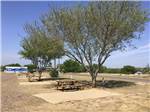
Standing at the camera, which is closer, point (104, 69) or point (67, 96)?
point (67, 96)

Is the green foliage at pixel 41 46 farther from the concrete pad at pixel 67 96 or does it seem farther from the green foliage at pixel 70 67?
the green foliage at pixel 70 67

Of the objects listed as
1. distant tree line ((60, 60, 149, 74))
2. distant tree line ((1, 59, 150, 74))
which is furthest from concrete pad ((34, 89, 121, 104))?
distant tree line ((60, 60, 149, 74))

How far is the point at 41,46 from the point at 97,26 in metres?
8.87

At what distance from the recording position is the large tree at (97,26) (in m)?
21.0

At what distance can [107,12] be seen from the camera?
68.7ft

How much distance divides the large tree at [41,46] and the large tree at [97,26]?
2.78ft

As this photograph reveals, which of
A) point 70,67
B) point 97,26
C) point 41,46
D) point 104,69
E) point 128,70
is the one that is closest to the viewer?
point 97,26

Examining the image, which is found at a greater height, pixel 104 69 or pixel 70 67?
pixel 70 67

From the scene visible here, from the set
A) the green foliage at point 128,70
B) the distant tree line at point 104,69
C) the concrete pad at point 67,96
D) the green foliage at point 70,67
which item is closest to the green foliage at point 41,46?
the concrete pad at point 67,96

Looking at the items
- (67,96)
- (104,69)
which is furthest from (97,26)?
(104,69)

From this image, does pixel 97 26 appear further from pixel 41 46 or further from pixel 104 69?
pixel 104 69

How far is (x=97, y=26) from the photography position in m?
21.4

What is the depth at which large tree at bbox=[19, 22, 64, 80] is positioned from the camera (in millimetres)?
23359

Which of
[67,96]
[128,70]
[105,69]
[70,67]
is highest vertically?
[70,67]
